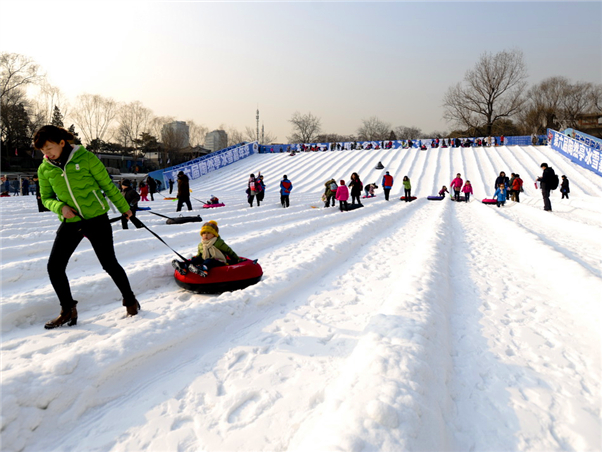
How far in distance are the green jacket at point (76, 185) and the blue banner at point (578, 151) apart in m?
30.0

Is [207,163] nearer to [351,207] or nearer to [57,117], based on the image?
[351,207]

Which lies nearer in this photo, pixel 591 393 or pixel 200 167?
pixel 591 393

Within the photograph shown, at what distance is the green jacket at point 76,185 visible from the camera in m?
2.97

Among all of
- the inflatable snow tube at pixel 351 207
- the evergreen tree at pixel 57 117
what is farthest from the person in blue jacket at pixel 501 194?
the evergreen tree at pixel 57 117

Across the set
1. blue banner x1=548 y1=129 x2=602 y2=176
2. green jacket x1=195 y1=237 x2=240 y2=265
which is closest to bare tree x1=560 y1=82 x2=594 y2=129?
blue banner x1=548 y1=129 x2=602 y2=176

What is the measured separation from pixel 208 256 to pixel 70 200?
1.73 m

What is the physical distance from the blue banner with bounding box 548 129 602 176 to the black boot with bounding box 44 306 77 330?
99.2 feet

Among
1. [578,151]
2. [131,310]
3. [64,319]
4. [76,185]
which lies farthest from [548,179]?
→ [578,151]

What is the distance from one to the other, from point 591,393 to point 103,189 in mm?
4163

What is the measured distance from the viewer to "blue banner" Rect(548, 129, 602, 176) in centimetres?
2388

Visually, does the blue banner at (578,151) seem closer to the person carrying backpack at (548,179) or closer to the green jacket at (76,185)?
the person carrying backpack at (548,179)

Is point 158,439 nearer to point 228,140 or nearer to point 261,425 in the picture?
point 261,425

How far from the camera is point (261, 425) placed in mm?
2084

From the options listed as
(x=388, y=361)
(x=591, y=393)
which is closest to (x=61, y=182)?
(x=388, y=361)
